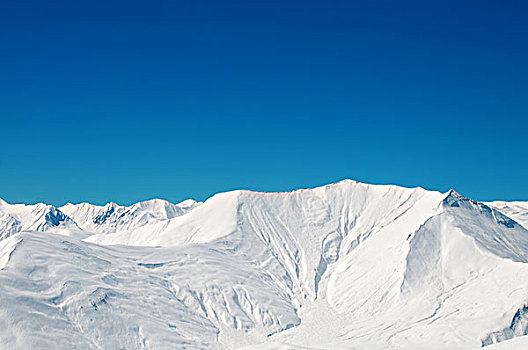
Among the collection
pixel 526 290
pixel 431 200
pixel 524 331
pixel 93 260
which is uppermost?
pixel 431 200

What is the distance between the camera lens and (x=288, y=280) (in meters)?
156

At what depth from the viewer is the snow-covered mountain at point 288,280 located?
110625 mm

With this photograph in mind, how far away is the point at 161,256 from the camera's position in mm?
151250

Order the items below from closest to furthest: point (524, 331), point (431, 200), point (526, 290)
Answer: point (524, 331) → point (526, 290) → point (431, 200)

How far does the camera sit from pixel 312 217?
187125mm

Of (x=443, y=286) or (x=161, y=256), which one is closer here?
(x=443, y=286)

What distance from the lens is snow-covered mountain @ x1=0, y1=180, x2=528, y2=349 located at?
110625 mm

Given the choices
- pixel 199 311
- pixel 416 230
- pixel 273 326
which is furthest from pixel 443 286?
pixel 199 311

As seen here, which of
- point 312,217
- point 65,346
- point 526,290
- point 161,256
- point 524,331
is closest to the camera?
point 65,346

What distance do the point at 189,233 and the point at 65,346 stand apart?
85697mm

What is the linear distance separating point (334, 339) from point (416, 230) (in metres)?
44.0

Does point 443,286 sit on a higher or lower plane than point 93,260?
lower

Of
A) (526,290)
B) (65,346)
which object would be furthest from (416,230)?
(65,346)

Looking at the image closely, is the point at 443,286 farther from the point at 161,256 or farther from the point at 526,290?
the point at 161,256
